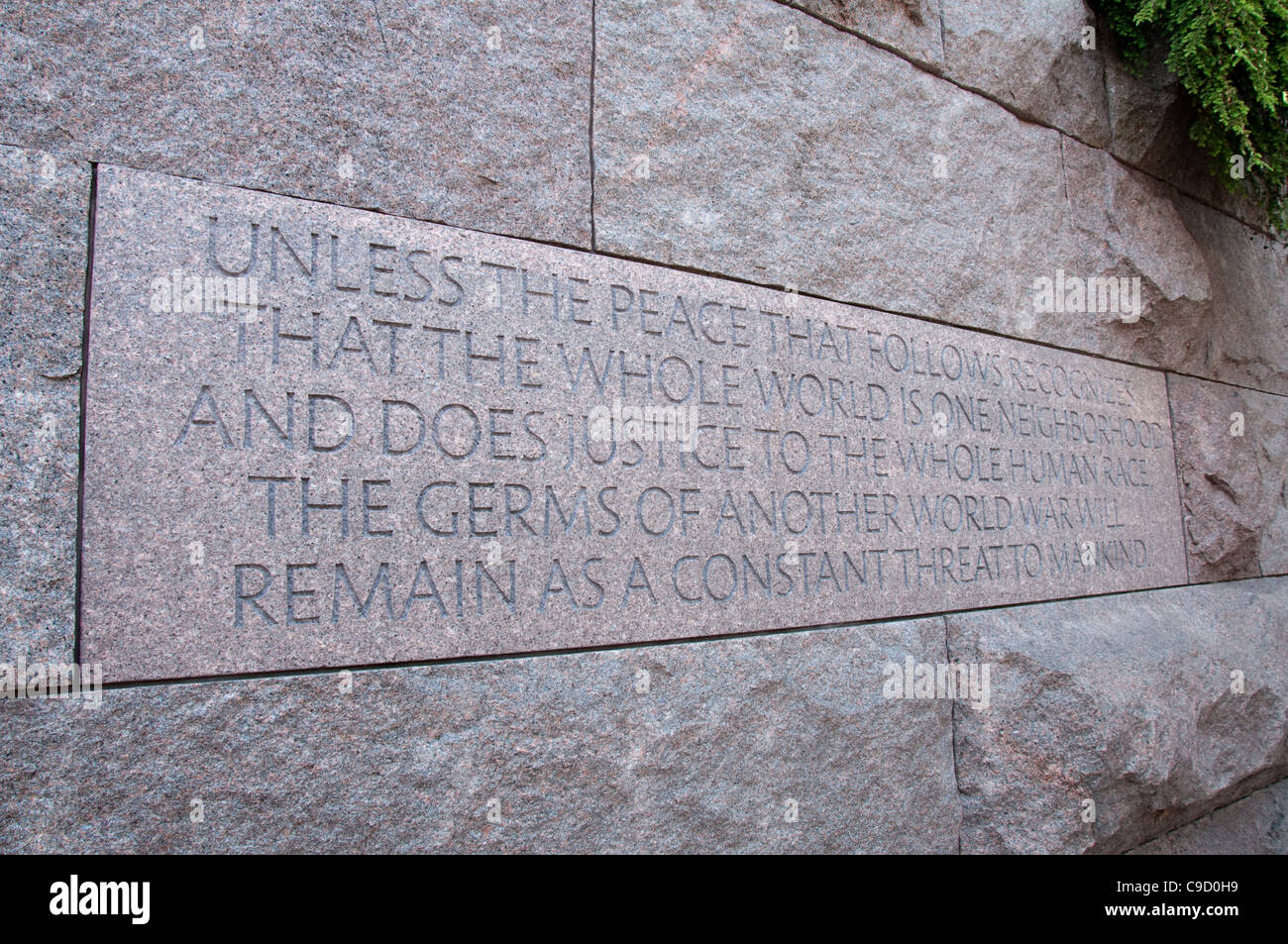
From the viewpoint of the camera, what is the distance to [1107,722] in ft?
10.1

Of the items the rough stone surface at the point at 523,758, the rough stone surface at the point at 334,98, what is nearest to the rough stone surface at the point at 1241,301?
the rough stone surface at the point at 523,758

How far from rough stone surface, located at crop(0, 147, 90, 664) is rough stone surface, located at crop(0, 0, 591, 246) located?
0.15 m

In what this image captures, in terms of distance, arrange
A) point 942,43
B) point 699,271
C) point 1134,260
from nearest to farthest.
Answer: point 699,271
point 942,43
point 1134,260

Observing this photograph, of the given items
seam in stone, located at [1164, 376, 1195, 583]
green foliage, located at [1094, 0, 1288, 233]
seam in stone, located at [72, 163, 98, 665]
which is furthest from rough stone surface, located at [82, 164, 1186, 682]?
green foliage, located at [1094, 0, 1288, 233]

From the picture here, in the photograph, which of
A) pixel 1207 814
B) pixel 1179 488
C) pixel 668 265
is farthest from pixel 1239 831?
pixel 668 265

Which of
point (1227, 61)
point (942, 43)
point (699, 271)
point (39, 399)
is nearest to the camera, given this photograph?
point (39, 399)

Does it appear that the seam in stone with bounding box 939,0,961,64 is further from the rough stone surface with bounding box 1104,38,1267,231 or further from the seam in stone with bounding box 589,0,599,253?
the seam in stone with bounding box 589,0,599,253

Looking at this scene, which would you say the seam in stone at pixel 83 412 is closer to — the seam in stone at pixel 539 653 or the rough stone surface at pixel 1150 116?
the seam in stone at pixel 539 653

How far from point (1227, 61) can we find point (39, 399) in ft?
15.6

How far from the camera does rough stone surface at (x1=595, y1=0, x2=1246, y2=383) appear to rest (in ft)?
8.68

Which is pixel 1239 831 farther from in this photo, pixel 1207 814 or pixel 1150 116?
pixel 1150 116

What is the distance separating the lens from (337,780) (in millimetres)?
1902

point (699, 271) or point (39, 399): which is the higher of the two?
point (699, 271)

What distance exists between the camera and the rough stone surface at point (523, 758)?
1.70 m
